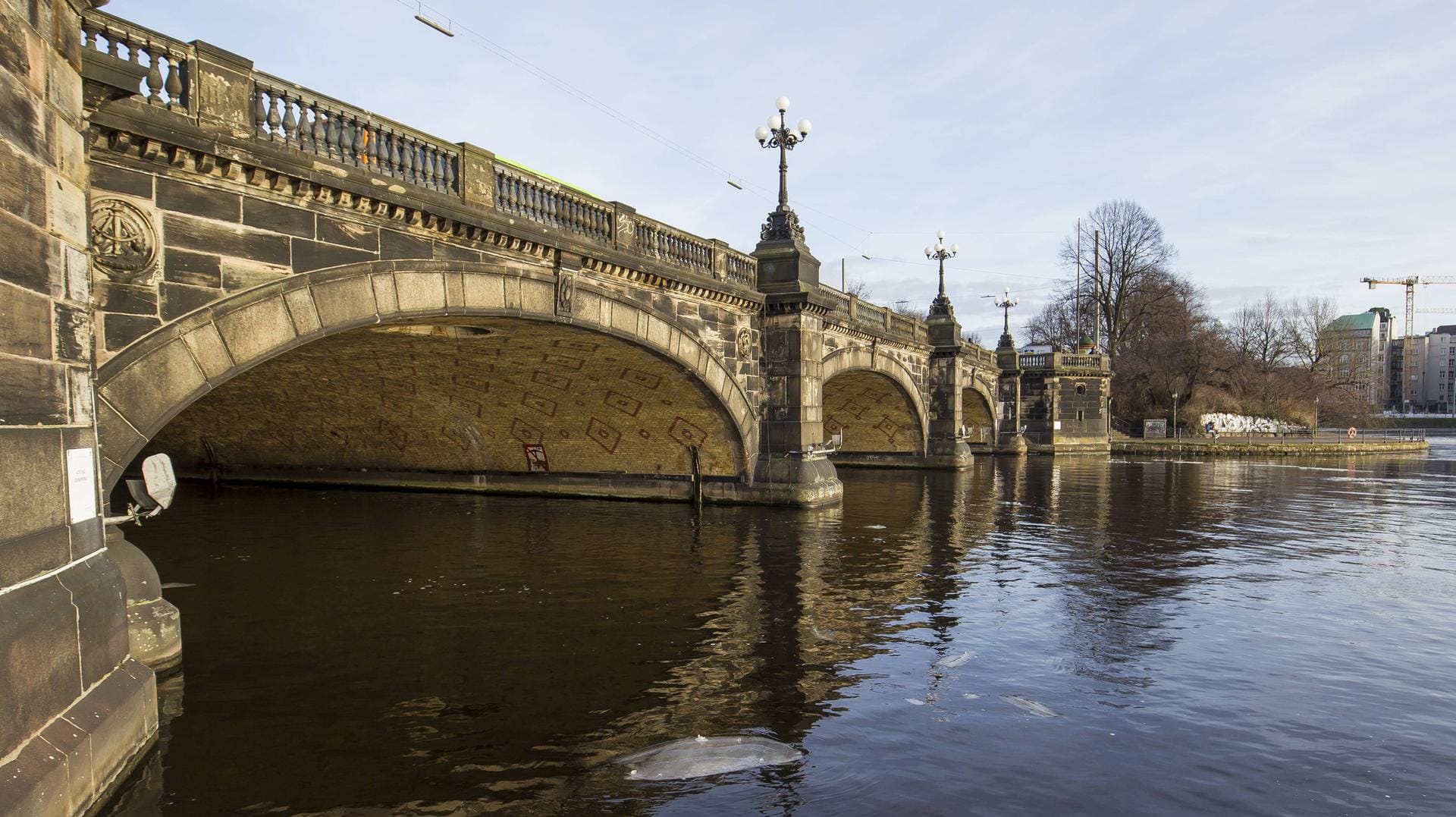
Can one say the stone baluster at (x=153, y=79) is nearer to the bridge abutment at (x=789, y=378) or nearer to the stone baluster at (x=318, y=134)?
the stone baluster at (x=318, y=134)

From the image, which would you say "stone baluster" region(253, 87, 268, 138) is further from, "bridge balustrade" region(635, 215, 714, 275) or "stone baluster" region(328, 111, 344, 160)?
"bridge balustrade" region(635, 215, 714, 275)

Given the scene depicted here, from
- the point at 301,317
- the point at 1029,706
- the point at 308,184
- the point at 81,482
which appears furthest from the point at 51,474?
the point at 1029,706

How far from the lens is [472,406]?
17.8 m

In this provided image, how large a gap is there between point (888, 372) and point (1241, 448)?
25396mm

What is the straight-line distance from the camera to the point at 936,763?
4.93 metres

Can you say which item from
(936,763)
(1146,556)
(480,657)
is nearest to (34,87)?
(480,657)

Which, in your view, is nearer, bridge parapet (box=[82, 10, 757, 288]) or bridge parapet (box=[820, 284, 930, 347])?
bridge parapet (box=[82, 10, 757, 288])

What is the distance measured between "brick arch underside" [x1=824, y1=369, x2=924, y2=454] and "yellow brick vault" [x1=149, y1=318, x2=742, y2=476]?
10406mm

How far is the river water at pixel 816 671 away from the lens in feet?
15.2

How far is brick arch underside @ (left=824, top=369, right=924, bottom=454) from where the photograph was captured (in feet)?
89.9

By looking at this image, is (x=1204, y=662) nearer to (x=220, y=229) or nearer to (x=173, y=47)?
(x=220, y=229)

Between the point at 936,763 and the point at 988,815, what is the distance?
65cm

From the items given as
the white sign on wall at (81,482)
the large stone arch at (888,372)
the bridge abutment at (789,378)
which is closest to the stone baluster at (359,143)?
the white sign on wall at (81,482)

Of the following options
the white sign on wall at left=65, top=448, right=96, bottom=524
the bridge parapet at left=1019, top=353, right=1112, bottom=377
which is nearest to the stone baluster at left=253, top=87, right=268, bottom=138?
the white sign on wall at left=65, top=448, right=96, bottom=524
